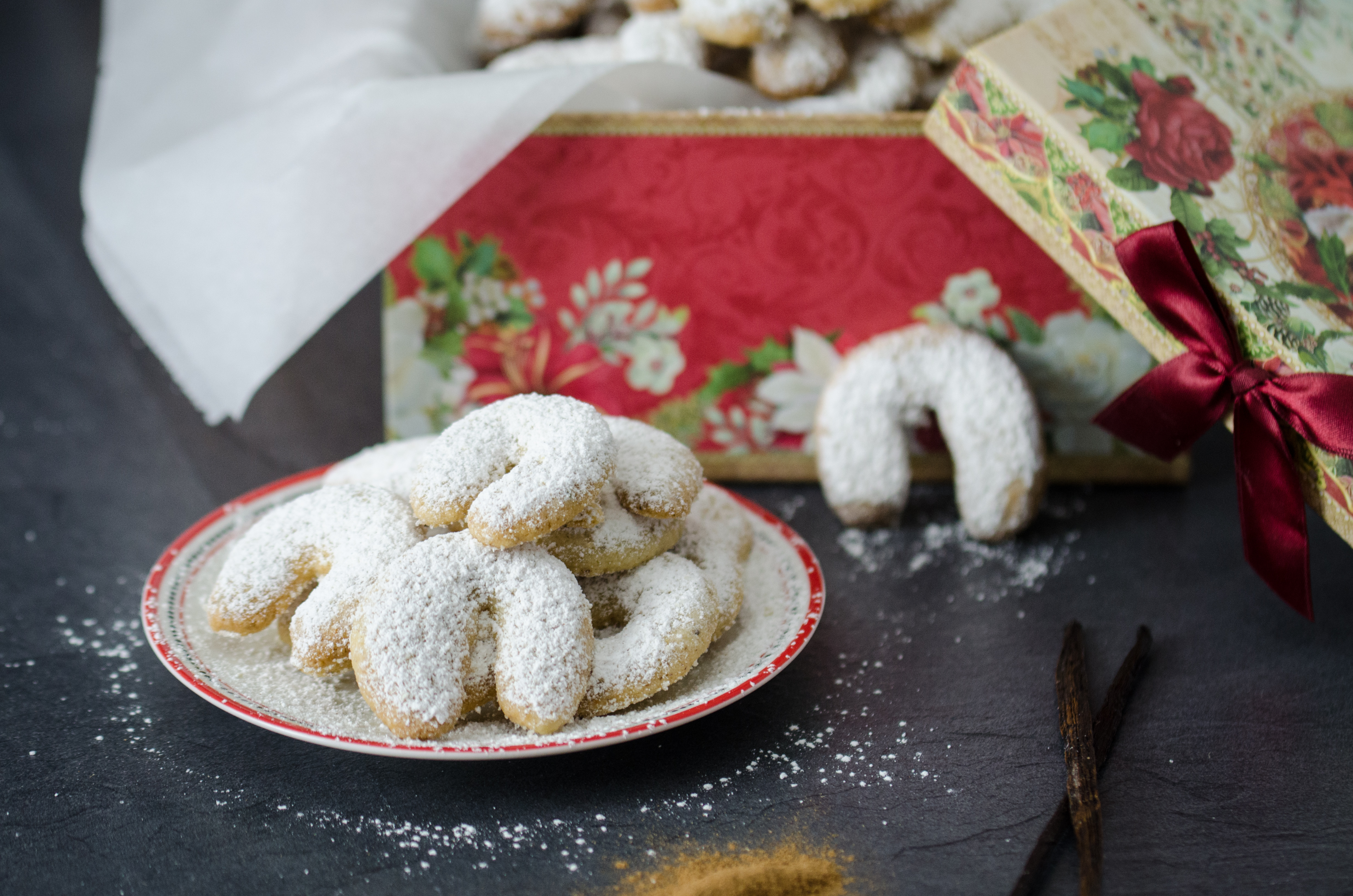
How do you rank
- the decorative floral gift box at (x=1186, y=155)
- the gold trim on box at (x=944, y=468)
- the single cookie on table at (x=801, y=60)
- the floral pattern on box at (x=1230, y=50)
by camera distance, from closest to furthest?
the decorative floral gift box at (x=1186, y=155), the floral pattern on box at (x=1230, y=50), the single cookie on table at (x=801, y=60), the gold trim on box at (x=944, y=468)

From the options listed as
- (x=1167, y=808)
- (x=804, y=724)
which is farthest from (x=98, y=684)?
(x=1167, y=808)

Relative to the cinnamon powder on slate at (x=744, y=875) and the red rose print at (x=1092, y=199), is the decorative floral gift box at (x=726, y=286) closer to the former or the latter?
the red rose print at (x=1092, y=199)

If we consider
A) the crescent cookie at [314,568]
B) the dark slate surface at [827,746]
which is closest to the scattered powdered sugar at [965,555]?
the dark slate surface at [827,746]

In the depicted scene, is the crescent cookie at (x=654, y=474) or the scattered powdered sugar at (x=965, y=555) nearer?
the crescent cookie at (x=654, y=474)

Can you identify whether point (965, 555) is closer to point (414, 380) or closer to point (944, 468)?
point (944, 468)

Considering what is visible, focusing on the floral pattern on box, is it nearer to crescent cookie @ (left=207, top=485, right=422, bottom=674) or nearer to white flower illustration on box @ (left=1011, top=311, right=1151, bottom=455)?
white flower illustration on box @ (left=1011, top=311, right=1151, bottom=455)

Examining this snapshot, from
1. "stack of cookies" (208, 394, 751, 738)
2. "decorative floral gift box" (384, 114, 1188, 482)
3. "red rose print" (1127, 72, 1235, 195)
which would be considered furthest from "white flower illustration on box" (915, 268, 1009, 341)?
"stack of cookies" (208, 394, 751, 738)

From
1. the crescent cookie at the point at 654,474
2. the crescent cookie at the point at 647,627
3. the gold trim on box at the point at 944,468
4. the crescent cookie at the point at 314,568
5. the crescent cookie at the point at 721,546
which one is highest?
the crescent cookie at the point at 654,474
